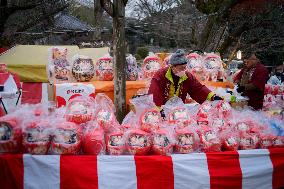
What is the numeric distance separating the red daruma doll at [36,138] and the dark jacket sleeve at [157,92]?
4.63 feet

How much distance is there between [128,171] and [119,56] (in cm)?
132

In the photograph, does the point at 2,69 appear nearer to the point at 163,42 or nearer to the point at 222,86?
the point at 222,86

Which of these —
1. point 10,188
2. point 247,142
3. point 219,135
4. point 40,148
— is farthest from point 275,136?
point 10,188

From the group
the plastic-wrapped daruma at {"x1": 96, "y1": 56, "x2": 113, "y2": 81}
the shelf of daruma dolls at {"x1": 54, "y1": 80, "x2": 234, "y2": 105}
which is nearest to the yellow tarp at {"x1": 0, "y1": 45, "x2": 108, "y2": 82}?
the plastic-wrapped daruma at {"x1": 96, "y1": 56, "x2": 113, "y2": 81}

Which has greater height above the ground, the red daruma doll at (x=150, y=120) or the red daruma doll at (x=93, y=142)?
the red daruma doll at (x=150, y=120)

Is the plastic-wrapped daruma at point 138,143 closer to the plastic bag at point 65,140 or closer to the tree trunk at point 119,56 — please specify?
the plastic bag at point 65,140

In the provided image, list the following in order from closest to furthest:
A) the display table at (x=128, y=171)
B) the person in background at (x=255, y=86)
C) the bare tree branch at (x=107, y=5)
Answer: the display table at (x=128, y=171) → the bare tree branch at (x=107, y=5) → the person in background at (x=255, y=86)

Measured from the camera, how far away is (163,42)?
21.9 meters

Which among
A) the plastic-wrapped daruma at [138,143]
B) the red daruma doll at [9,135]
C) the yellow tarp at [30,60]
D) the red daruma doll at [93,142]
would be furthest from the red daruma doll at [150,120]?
the yellow tarp at [30,60]

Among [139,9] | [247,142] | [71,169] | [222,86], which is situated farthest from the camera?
[139,9]

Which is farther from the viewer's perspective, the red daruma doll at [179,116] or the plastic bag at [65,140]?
the red daruma doll at [179,116]

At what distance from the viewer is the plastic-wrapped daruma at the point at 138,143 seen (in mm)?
3096

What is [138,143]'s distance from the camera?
122 inches

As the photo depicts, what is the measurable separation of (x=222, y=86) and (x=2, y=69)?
340cm
